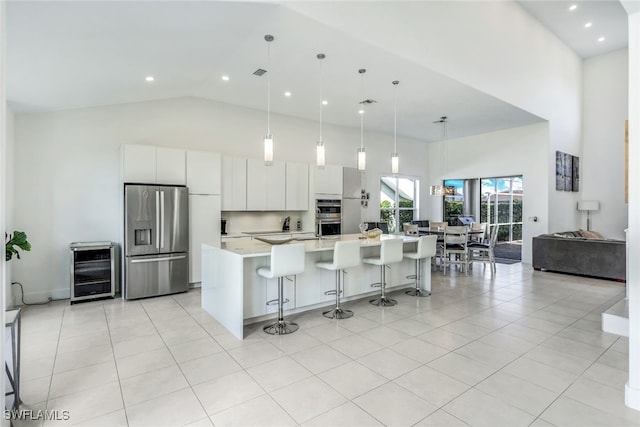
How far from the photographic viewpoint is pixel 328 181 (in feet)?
22.7

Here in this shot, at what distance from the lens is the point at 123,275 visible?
473 centimetres

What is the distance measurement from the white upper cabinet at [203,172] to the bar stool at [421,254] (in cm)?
340

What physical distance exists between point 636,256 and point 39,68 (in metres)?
5.61

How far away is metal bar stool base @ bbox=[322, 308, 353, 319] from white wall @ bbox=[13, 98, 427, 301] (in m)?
3.62

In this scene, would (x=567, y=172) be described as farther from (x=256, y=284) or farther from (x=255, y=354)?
(x=255, y=354)

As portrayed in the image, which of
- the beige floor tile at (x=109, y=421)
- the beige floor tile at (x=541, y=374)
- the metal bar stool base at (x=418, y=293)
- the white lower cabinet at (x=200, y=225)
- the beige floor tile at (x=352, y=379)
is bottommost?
A: the beige floor tile at (x=541, y=374)

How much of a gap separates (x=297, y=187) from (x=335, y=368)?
4313mm

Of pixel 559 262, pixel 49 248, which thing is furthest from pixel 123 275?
pixel 559 262

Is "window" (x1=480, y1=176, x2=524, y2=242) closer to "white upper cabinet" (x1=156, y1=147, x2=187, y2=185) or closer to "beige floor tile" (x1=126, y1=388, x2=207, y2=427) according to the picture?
"white upper cabinet" (x1=156, y1=147, x2=187, y2=185)

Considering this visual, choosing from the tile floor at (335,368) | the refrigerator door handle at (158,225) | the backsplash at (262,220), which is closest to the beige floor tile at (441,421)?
the tile floor at (335,368)

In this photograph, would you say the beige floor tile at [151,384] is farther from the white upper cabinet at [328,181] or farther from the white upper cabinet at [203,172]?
the white upper cabinet at [328,181]

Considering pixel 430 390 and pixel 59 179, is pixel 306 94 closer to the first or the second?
pixel 59 179

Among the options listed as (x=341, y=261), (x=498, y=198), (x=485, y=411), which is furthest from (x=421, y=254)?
(x=498, y=198)

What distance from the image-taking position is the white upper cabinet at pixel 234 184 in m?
5.71
